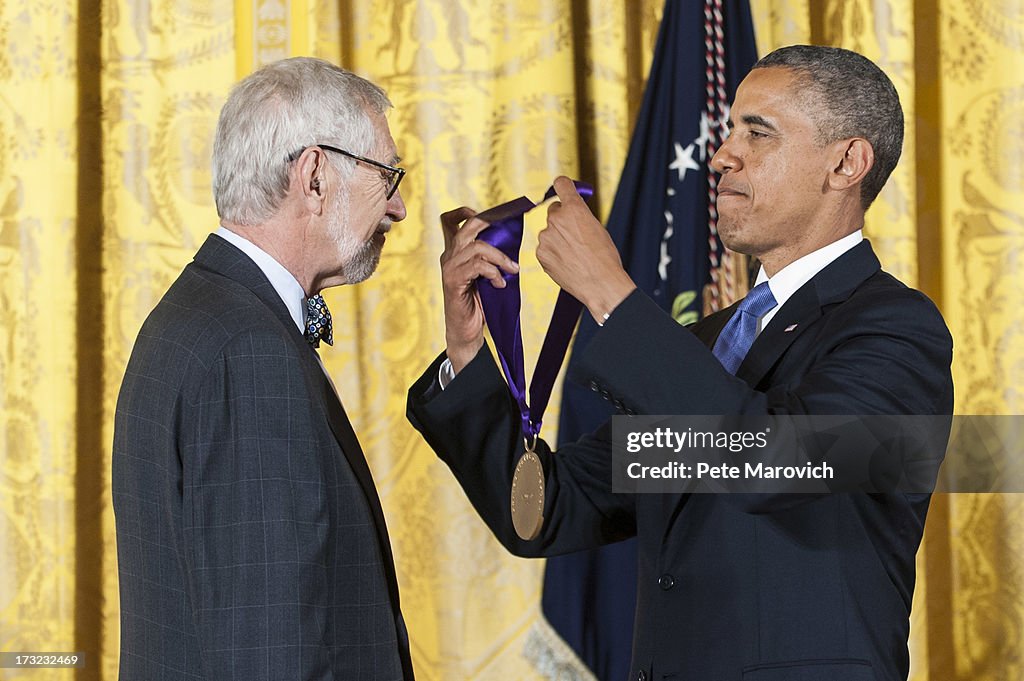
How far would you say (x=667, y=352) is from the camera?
1431 millimetres

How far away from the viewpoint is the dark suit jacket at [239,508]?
1284mm

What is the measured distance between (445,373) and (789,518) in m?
0.61

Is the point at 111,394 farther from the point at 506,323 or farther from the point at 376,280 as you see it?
the point at 506,323

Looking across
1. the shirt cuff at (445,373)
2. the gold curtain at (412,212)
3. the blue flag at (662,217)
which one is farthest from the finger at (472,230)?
the gold curtain at (412,212)

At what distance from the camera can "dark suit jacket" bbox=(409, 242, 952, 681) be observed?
4.72 ft

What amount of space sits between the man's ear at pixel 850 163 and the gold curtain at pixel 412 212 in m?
0.98

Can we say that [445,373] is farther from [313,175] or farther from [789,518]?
[789,518]

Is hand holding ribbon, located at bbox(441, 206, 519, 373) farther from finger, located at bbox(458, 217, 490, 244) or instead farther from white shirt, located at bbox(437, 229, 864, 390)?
white shirt, located at bbox(437, 229, 864, 390)

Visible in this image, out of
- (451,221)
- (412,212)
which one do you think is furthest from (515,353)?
(412,212)

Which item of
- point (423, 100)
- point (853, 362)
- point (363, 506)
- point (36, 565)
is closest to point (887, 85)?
point (853, 362)

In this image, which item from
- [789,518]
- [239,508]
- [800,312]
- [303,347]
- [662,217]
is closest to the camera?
[239,508]

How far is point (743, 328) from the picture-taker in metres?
1.77

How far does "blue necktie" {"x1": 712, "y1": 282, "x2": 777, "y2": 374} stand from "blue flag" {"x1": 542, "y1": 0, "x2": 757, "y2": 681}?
706 mm

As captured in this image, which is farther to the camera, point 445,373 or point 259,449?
point 445,373
